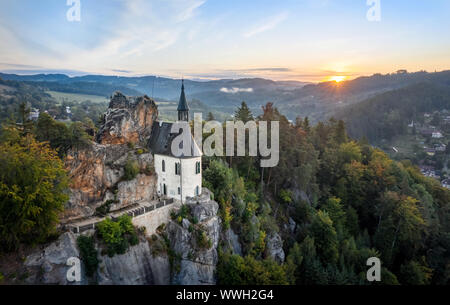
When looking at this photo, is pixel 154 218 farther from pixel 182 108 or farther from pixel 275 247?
pixel 275 247

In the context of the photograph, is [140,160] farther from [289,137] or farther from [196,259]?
[289,137]

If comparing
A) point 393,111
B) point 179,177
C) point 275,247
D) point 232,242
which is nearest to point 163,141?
point 179,177

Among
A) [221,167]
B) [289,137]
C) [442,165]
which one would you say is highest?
[289,137]

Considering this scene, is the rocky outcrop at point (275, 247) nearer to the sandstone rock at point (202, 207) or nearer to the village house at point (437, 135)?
the sandstone rock at point (202, 207)

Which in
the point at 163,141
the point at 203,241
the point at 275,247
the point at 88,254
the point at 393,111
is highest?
the point at 393,111

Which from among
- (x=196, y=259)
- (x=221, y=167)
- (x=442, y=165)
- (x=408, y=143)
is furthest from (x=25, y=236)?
(x=408, y=143)

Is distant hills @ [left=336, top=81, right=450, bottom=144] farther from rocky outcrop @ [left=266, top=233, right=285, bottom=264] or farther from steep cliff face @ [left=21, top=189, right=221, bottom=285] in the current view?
steep cliff face @ [left=21, top=189, right=221, bottom=285]

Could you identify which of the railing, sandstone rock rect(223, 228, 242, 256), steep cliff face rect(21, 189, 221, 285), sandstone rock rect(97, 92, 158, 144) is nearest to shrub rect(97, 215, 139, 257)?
steep cliff face rect(21, 189, 221, 285)
